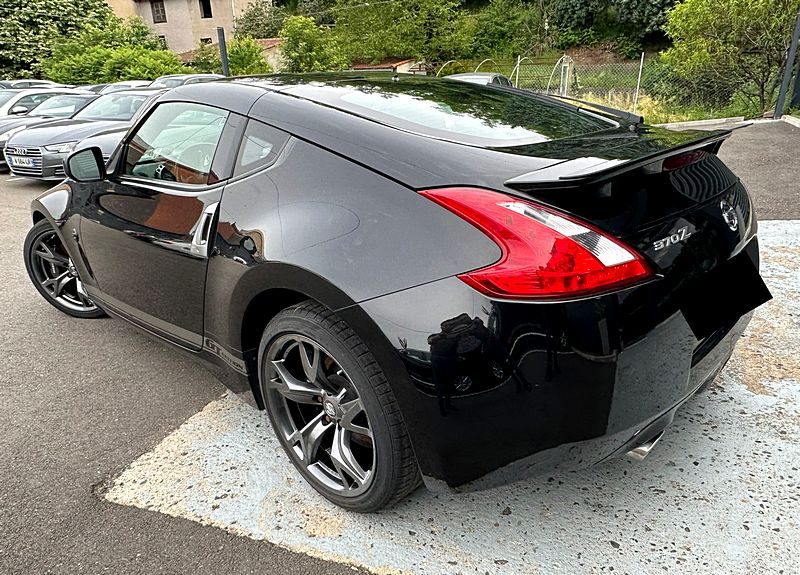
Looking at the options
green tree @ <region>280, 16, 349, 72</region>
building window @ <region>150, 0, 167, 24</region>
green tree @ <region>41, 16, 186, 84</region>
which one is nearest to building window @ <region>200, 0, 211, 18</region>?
building window @ <region>150, 0, 167, 24</region>

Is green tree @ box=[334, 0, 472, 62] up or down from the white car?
up

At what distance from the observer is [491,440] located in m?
1.61

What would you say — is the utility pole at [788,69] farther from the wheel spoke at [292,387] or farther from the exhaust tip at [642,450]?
the wheel spoke at [292,387]

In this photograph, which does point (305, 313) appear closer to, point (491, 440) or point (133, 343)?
point (491, 440)

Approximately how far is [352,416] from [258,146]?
3.45 feet

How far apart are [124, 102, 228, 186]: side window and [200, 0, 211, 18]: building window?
154 feet

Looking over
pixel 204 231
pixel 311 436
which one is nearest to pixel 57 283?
pixel 204 231

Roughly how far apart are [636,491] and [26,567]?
2.15 metres

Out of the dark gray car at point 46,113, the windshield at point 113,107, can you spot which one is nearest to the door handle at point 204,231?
the windshield at point 113,107

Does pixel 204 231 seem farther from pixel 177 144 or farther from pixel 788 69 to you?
pixel 788 69

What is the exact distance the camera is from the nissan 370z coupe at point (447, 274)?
1.50 meters

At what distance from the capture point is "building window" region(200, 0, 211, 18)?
43031 millimetres

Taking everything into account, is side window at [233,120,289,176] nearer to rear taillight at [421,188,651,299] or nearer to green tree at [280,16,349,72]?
rear taillight at [421,188,651,299]

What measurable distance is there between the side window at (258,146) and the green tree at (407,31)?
35495 millimetres
